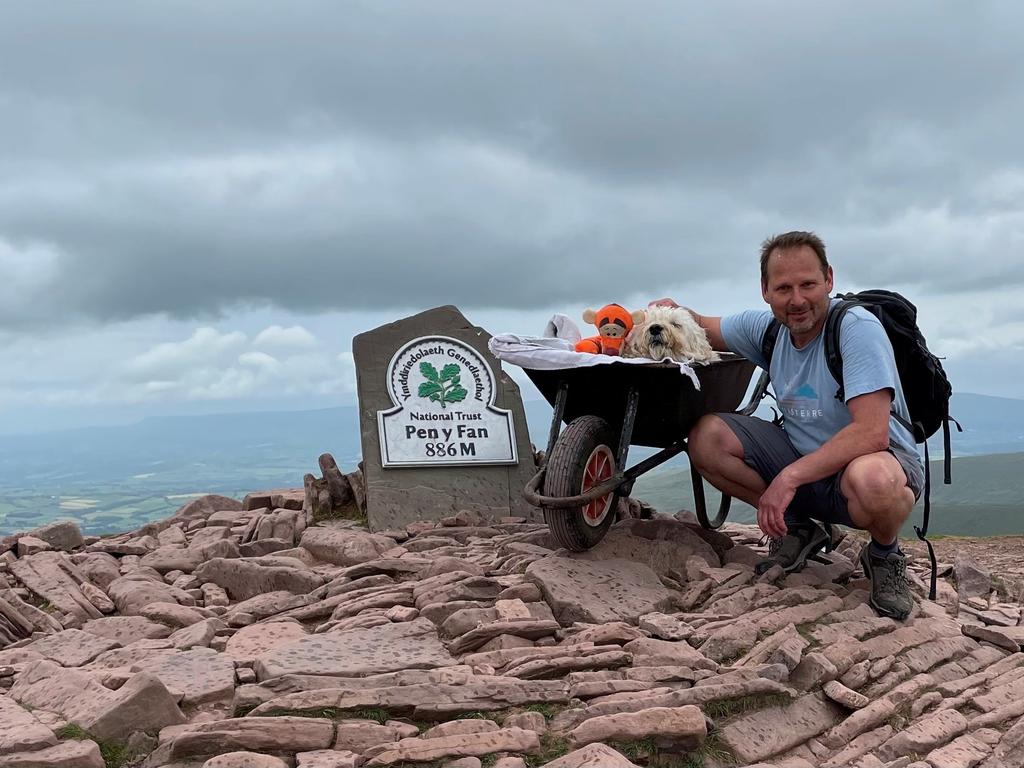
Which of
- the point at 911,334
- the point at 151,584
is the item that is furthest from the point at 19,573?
the point at 911,334

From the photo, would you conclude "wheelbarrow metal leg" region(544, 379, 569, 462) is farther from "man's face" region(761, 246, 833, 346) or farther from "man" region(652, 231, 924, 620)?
"man's face" region(761, 246, 833, 346)

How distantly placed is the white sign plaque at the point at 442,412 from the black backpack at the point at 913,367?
133 inches

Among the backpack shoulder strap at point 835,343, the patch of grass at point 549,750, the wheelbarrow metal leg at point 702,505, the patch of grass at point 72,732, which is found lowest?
the patch of grass at point 549,750

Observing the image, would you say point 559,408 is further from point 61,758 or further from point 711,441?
point 61,758

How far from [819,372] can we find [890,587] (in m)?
1.21

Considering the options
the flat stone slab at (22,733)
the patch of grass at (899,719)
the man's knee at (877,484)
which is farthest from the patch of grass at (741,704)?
the flat stone slab at (22,733)

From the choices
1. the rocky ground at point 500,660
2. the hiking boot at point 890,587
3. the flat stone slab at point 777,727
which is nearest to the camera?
the rocky ground at point 500,660

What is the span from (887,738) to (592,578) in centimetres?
166

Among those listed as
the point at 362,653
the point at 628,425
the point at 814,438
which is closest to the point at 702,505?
the point at 628,425

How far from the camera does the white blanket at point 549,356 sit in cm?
536

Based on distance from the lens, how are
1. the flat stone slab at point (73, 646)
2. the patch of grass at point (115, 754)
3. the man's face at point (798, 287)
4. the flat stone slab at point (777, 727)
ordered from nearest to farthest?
the patch of grass at point (115, 754)
the flat stone slab at point (777, 727)
the flat stone slab at point (73, 646)
the man's face at point (798, 287)

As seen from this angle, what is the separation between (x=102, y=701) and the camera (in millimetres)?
3672

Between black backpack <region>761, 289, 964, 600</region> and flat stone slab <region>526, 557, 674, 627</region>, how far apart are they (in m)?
1.42

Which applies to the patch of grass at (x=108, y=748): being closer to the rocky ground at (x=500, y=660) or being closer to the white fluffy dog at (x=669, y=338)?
the rocky ground at (x=500, y=660)
